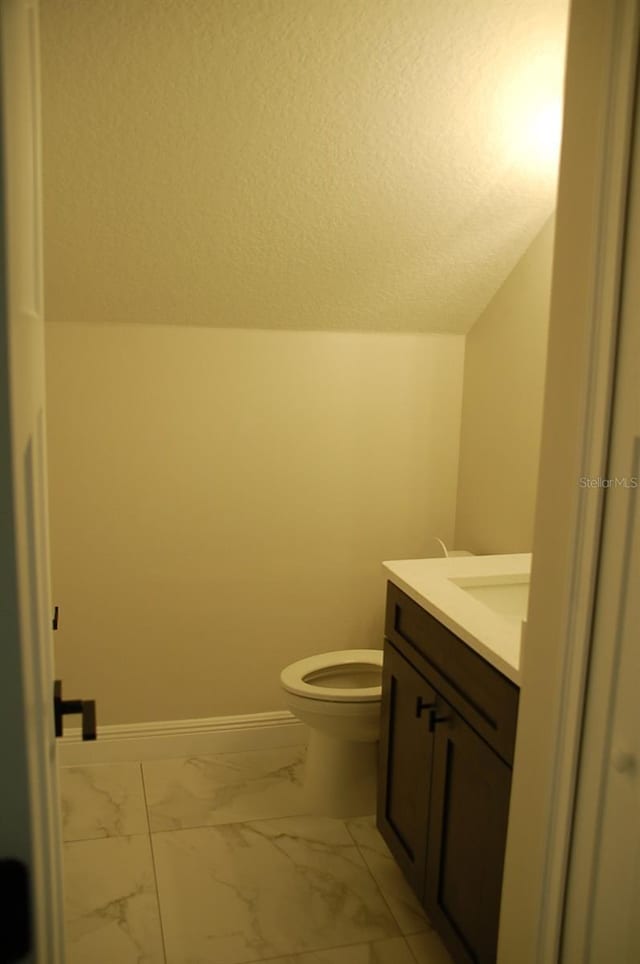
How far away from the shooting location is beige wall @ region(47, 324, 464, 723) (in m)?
2.57

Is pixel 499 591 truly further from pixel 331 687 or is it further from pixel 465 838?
pixel 331 687

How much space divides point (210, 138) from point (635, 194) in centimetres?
121

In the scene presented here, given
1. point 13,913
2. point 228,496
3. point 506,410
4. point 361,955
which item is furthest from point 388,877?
point 13,913

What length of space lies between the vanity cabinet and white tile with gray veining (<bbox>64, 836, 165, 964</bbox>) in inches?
26.1

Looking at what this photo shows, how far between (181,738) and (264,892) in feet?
2.58

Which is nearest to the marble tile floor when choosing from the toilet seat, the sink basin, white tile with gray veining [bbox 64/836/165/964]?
white tile with gray veining [bbox 64/836/165/964]

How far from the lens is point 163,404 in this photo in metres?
2.59

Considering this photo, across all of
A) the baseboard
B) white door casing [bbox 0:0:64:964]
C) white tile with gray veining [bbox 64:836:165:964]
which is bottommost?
white tile with gray veining [bbox 64:836:165:964]

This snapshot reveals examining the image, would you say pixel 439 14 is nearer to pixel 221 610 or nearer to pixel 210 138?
pixel 210 138

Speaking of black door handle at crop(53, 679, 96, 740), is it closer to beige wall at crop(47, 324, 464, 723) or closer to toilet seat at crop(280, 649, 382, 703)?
toilet seat at crop(280, 649, 382, 703)

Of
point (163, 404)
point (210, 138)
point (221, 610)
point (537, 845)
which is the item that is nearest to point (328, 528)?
point (221, 610)

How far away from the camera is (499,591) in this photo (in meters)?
2.03

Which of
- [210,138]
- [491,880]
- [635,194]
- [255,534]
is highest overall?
[210,138]

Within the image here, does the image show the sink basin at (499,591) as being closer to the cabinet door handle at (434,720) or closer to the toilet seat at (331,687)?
the cabinet door handle at (434,720)
